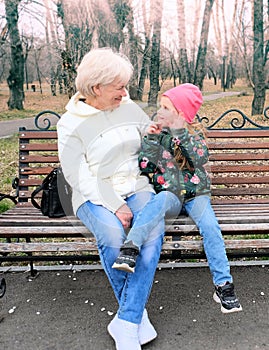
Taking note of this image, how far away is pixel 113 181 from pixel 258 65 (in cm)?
1341

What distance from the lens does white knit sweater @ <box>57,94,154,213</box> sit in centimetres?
251

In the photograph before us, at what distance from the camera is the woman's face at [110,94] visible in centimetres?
256

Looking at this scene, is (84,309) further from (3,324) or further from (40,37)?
(40,37)

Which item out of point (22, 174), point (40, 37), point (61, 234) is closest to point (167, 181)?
point (61, 234)

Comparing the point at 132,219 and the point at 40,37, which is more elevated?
the point at 40,37

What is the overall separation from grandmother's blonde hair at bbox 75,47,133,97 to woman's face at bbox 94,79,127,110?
31mm

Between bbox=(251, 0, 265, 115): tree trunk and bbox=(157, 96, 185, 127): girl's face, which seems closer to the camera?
bbox=(157, 96, 185, 127): girl's face

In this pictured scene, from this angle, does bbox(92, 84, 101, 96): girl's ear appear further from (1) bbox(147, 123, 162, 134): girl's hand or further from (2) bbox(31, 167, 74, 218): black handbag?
(2) bbox(31, 167, 74, 218): black handbag

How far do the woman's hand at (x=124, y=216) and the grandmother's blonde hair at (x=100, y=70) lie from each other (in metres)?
0.73

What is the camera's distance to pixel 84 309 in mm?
2854

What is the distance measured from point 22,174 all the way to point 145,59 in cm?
1347

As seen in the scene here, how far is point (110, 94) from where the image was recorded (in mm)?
2592

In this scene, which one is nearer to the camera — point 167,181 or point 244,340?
point 244,340

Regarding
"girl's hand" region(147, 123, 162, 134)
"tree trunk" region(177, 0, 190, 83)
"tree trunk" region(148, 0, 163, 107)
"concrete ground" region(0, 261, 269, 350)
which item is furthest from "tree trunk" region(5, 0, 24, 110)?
"girl's hand" region(147, 123, 162, 134)
